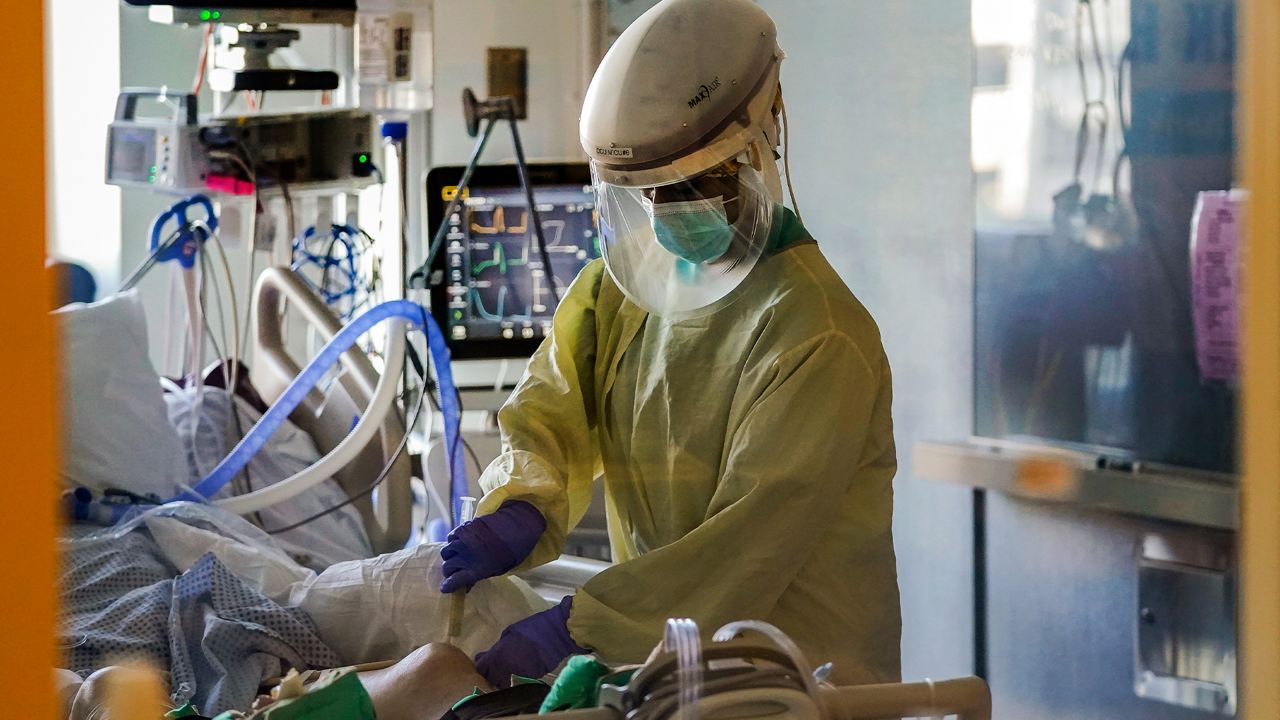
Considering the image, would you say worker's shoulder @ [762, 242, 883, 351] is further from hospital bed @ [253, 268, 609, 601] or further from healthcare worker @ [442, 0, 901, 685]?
hospital bed @ [253, 268, 609, 601]

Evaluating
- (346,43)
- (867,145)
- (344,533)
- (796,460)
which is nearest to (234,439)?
(344,533)

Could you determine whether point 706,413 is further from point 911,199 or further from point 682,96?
point 911,199

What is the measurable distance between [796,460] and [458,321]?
4.42ft

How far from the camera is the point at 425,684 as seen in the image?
1.29 meters

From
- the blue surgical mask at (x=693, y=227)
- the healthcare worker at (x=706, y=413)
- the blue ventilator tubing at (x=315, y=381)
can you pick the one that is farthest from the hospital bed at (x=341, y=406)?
the blue surgical mask at (x=693, y=227)

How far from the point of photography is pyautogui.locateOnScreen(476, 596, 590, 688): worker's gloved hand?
4.41 ft

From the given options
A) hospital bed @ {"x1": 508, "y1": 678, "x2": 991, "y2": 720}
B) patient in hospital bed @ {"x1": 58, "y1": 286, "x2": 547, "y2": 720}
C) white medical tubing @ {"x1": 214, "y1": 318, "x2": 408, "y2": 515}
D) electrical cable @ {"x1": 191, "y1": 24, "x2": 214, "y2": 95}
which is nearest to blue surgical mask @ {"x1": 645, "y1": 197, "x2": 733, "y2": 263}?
patient in hospital bed @ {"x1": 58, "y1": 286, "x2": 547, "y2": 720}

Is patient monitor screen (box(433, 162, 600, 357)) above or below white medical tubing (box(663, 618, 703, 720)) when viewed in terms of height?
above

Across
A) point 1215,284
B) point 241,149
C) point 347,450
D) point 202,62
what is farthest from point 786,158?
point 202,62

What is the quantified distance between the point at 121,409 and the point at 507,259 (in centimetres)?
83

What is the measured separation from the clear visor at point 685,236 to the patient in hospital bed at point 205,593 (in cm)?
41

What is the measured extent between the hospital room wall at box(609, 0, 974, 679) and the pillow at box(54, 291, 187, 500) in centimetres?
93

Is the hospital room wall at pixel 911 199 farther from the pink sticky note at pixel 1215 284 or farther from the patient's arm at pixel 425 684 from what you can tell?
the patient's arm at pixel 425 684

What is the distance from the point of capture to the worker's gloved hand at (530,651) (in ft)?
4.41
